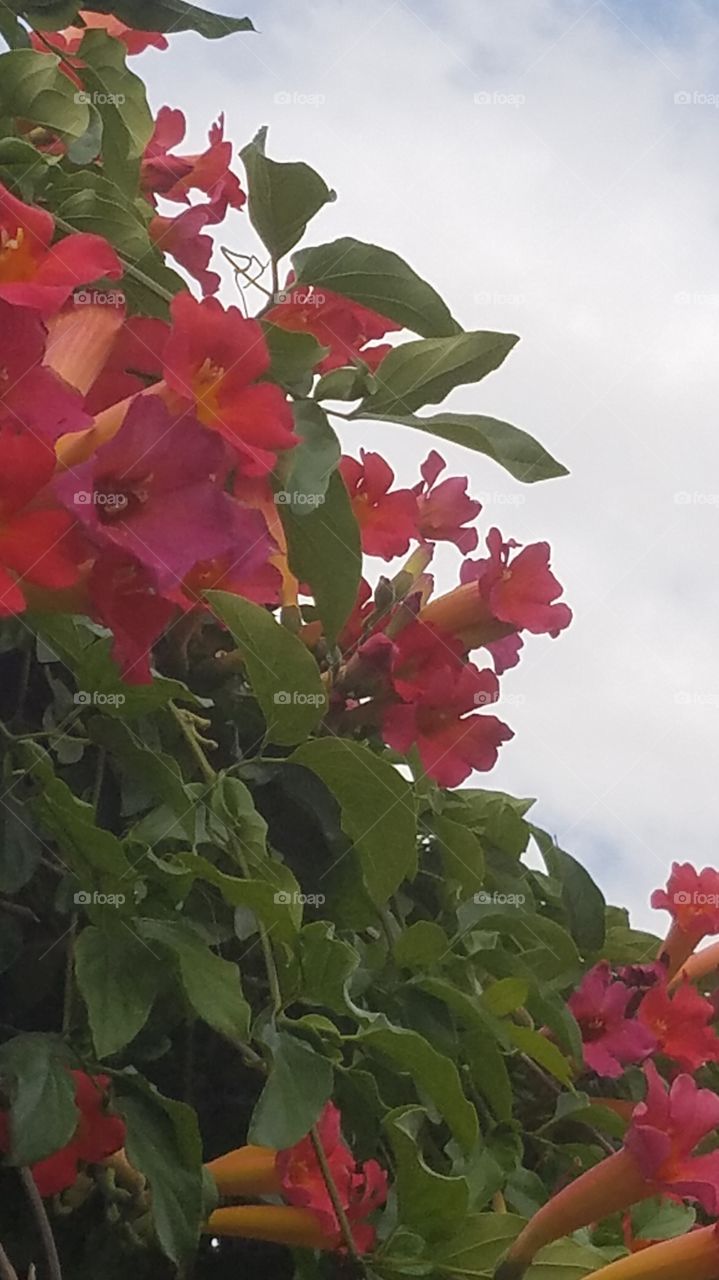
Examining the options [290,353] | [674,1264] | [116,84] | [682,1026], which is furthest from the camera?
[682,1026]

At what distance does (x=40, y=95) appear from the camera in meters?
0.77

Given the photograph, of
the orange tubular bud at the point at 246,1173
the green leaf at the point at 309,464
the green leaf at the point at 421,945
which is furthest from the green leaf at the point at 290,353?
the orange tubular bud at the point at 246,1173

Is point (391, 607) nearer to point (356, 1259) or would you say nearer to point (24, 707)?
point (24, 707)

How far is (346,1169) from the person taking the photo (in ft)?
2.52

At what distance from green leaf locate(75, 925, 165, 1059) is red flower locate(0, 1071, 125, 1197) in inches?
3.1

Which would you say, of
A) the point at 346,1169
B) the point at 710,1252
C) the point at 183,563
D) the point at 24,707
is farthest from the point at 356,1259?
the point at 183,563

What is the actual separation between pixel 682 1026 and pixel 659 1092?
0.35 metres

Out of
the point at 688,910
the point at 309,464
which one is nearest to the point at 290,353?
the point at 309,464

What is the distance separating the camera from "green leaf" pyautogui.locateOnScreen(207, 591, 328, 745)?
26.9 inches

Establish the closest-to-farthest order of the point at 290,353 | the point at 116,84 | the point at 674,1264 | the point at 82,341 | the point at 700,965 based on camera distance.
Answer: the point at 82,341, the point at 290,353, the point at 674,1264, the point at 116,84, the point at 700,965

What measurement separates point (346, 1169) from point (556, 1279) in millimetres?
169

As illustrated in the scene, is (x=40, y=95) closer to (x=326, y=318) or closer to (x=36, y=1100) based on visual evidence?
(x=326, y=318)

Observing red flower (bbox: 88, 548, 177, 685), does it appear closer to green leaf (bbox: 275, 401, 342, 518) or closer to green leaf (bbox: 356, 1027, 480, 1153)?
green leaf (bbox: 275, 401, 342, 518)

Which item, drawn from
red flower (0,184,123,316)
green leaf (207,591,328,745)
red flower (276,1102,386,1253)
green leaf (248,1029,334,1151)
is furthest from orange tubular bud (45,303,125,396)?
red flower (276,1102,386,1253)
